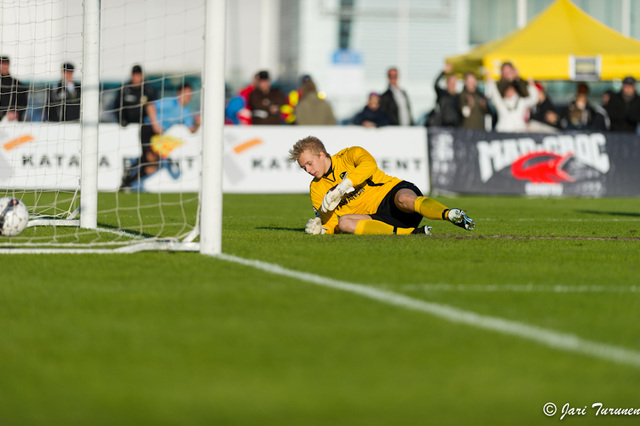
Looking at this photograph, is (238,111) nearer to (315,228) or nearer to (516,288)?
(315,228)

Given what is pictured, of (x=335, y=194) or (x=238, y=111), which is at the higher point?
(x=238, y=111)

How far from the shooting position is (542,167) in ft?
55.3

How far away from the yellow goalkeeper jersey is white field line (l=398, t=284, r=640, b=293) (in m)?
2.91

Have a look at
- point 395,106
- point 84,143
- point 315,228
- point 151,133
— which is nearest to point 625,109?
point 395,106

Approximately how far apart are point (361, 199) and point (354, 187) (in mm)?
247

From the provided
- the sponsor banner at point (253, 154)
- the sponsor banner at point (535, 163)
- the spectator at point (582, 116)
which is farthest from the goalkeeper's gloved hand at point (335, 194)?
the spectator at point (582, 116)

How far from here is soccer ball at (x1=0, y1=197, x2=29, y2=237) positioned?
736 centimetres

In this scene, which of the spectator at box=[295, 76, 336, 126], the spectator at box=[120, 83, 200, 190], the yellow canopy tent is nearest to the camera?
the spectator at box=[120, 83, 200, 190]

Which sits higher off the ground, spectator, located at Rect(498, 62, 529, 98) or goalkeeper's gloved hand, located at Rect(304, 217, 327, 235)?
spectator, located at Rect(498, 62, 529, 98)

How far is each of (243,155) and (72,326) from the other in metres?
12.6

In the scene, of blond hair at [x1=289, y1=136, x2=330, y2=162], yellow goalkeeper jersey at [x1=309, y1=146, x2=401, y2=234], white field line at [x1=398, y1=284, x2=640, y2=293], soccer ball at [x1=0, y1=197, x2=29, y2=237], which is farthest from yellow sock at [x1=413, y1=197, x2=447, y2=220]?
soccer ball at [x1=0, y1=197, x2=29, y2=237]

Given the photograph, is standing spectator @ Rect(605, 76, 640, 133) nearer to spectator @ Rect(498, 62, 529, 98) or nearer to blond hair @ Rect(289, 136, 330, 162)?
spectator @ Rect(498, 62, 529, 98)

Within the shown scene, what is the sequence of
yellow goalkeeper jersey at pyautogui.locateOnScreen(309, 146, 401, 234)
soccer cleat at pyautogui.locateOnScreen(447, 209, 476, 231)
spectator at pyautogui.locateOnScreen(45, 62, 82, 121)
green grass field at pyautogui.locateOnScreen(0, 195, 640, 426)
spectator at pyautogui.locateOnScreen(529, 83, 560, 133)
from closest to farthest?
green grass field at pyautogui.locateOnScreen(0, 195, 640, 426), soccer cleat at pyautogui.locateOnScreen(447, 209, 476, 231), yellow goalkeeper jersey at pyautogui.locateOnScreen(309, 146, 401, 234), spectator at pyautogui.locateOnScreen(45, 62, 82, 121), spectator at pyautogui.locateOnScreen(529, 83, 560, 133)

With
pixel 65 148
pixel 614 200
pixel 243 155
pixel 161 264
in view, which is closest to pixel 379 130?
pixel 243 155
